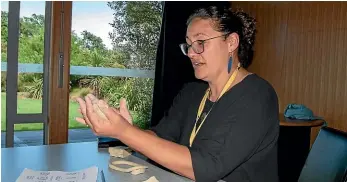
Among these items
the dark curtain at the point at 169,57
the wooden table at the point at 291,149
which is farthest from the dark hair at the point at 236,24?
the dark curtain at the point at 169,57

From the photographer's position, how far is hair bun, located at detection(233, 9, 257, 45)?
1502mm

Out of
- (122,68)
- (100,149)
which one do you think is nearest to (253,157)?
(100,149)

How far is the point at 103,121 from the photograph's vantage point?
3.50 ft

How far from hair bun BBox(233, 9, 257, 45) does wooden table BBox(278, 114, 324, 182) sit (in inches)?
62.2

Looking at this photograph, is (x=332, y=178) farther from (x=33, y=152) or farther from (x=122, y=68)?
(x=122, y=68)

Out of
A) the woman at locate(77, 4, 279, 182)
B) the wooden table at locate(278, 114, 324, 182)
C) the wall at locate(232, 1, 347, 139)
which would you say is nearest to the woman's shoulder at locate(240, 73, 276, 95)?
the woman at locate(77, 4, 279, 182)

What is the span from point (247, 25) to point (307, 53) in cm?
214

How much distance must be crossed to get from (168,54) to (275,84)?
1.17 meters

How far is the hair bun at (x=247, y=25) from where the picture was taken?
1.50 meters

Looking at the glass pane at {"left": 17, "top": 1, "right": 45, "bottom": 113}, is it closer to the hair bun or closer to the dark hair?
the dark hair

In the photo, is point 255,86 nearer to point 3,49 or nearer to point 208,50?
point 208,50

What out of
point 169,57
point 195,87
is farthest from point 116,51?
point 195,87

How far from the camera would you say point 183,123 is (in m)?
1.65

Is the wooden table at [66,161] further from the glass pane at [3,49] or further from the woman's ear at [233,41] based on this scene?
the glass pane at [3,49]
